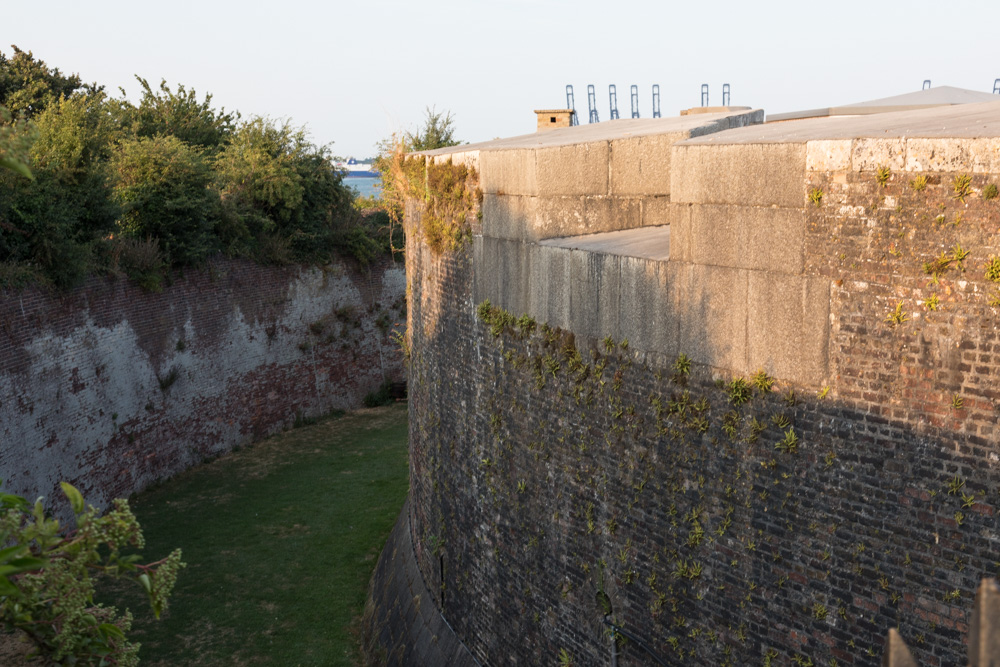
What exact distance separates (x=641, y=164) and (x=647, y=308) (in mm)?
1664

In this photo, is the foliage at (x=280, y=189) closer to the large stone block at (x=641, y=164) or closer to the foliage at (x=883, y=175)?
the large stone block at (x=641, y=164)

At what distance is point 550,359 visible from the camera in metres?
7.03

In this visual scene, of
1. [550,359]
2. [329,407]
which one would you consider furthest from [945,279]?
[329,407]

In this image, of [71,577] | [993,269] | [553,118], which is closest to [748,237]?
[993,269]

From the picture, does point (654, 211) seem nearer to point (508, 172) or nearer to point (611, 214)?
point (611, 214)

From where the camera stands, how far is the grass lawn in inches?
441

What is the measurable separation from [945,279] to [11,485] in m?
13.2

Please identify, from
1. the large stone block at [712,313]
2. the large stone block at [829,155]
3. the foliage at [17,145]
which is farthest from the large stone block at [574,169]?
the foliage at [17,145]

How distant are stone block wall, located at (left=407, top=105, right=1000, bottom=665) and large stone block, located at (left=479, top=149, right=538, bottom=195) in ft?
1.68

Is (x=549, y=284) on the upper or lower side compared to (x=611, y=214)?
lower

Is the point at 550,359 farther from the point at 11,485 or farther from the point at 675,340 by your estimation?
the point at 11,485

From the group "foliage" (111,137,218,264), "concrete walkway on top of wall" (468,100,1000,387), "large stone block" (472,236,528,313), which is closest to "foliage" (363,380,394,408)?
"foliage" (111,137,218,264)

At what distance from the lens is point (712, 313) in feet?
17.8

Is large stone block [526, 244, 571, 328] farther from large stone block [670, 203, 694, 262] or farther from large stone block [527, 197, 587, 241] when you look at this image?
large stone block [670, 203, 694, 262]
